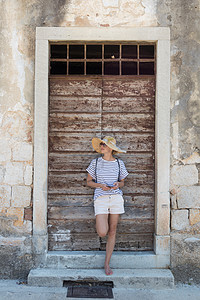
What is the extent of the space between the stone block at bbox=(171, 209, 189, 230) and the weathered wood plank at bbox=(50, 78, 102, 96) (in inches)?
86.2

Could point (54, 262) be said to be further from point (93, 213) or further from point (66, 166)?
point (66, 166)

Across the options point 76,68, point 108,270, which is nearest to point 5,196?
point 108,270

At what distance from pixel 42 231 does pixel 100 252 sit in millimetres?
942

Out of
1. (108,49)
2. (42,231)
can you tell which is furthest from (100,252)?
(108,49)

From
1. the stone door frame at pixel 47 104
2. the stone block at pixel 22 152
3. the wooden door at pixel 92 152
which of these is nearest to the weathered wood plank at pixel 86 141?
the wooden door at pixel 92 152

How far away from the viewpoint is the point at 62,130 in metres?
4.65

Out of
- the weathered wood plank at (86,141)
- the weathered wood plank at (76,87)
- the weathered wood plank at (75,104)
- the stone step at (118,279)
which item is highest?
the weathered wood plank at (76,87)

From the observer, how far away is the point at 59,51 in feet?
15.3

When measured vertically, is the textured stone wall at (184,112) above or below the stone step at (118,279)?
above

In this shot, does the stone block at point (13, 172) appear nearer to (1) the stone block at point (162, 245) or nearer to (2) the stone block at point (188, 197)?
(1) the stone block at point (162, 245)

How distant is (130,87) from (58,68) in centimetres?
118

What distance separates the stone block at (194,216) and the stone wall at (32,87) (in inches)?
0.6

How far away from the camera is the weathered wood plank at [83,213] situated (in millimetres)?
4617

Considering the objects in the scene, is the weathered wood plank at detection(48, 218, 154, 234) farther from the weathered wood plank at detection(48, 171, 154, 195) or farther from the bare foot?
the bare foot
